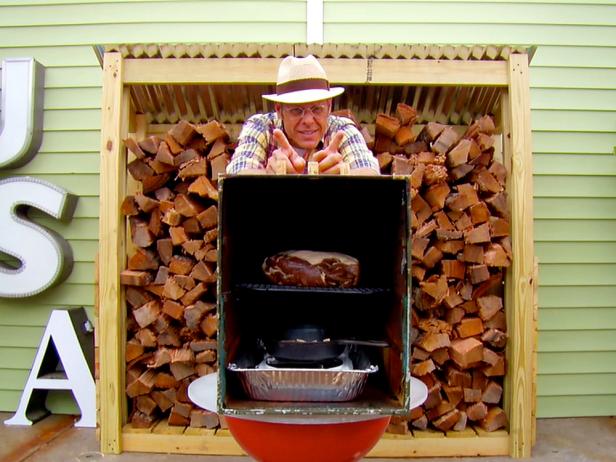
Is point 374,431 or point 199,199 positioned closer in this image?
point 374,431

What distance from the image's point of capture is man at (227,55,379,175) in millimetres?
1920

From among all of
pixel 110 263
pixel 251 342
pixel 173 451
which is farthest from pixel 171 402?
pixel 251 342

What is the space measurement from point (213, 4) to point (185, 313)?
219 cm

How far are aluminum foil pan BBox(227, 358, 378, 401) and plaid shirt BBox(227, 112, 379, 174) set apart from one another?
816 mm

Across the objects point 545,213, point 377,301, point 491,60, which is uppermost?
point 491,60

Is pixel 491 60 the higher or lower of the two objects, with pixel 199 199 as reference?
higher

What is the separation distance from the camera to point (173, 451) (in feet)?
9.35

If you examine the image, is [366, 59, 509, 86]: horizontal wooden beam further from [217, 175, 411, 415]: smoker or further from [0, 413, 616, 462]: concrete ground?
[0, 413, 616, 462]: concrete ground

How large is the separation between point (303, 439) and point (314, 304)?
678 millimetres

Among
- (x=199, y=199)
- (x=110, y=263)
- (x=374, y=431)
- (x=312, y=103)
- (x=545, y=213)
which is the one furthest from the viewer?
(x=545, y=213)

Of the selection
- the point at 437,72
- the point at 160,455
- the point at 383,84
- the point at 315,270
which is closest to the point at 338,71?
the point at 383,84

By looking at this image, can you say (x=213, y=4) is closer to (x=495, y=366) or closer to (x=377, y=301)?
(x=377, y=301)

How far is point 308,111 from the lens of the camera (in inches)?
82.3

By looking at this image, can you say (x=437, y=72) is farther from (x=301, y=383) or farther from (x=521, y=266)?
(x=301, y=383)
